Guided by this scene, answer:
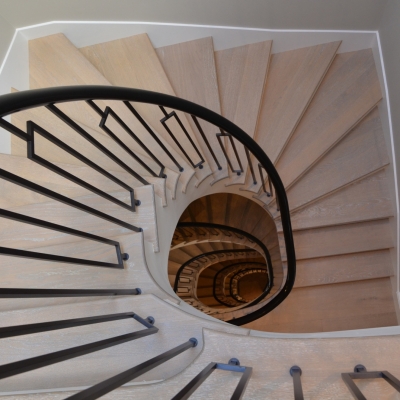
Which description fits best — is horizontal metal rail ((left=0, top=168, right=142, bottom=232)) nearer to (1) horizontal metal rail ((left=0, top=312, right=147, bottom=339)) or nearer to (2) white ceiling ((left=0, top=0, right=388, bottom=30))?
(1) horizontal metal rail ((left=0, top=312, right=147, bottom=339))

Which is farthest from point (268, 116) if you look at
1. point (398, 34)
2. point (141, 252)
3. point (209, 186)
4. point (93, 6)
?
point (141, 252)

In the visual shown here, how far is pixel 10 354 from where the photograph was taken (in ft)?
6.13

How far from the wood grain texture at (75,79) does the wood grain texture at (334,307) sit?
7.17 feet

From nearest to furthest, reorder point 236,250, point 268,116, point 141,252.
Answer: point 141,252 → point 268,116 → point 236,250

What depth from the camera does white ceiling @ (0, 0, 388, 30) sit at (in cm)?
362

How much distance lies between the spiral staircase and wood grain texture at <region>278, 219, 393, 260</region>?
0.6 inches

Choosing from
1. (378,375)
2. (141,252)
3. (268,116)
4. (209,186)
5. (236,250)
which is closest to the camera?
(378,375)

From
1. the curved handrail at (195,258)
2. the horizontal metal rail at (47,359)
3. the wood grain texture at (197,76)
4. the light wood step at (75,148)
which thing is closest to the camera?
the horizontal metal rail at (47,359)

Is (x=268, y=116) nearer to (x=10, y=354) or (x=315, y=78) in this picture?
(x=315, y=78)

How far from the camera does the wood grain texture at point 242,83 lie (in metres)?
3.83

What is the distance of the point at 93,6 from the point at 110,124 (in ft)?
4.12

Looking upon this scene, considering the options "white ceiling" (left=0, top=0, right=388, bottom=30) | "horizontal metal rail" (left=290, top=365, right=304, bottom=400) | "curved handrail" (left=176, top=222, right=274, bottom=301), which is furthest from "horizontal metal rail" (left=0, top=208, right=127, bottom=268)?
"curved handrail" (left=176, top=222, right=274, bottom=301)

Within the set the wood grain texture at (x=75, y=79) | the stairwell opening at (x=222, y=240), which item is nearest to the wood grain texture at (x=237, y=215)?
the stairwell opening at (x=222, y=240)

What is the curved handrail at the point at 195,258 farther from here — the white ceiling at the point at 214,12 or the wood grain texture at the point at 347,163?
the white ceiling at the point at 214,12
